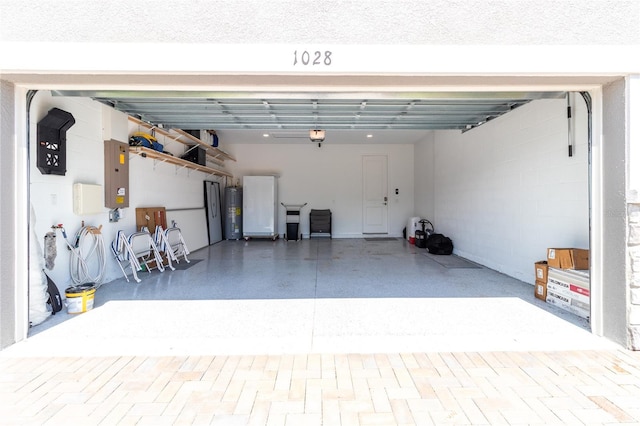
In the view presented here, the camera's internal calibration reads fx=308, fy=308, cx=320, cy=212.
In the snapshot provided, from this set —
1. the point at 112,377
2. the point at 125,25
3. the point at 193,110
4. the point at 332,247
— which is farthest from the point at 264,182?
the point at 112,377

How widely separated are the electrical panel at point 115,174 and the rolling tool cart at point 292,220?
16.0 ft

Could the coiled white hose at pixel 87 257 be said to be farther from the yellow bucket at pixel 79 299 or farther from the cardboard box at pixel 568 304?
the cardboard box at pixel 568 304

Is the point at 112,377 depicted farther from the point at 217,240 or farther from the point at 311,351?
the point at 217,240

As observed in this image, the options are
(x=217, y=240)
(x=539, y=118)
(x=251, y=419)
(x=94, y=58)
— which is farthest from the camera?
(x=217, y=240)

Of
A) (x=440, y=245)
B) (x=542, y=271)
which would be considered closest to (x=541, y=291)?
(x=542, y=271)

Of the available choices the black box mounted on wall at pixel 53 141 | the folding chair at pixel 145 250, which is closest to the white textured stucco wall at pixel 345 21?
the black box mounted on wall at pixel 53 141

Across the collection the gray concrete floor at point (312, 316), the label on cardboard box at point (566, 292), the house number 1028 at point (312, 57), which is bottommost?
the gray concrete floor at point (312, 316)

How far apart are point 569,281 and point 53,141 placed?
17.0 feet

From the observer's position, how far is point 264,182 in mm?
8500

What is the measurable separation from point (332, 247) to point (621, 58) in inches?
227

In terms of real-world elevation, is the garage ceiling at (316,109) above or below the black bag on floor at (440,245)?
above

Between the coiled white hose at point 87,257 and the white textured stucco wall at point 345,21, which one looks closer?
the white textured stucco wall at point 345,21

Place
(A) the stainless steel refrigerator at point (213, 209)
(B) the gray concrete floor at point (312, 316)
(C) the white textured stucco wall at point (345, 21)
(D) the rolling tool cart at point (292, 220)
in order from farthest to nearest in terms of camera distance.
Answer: (D) the rolling tool cart at point (292, 220) < (A) the stainless steel refrigerator at point (213, 209) < (B) the gray concrete floor at point (312, 316) < (C) the white textured stucco wall at point (345, 21)

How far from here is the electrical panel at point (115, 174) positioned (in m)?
3.96
